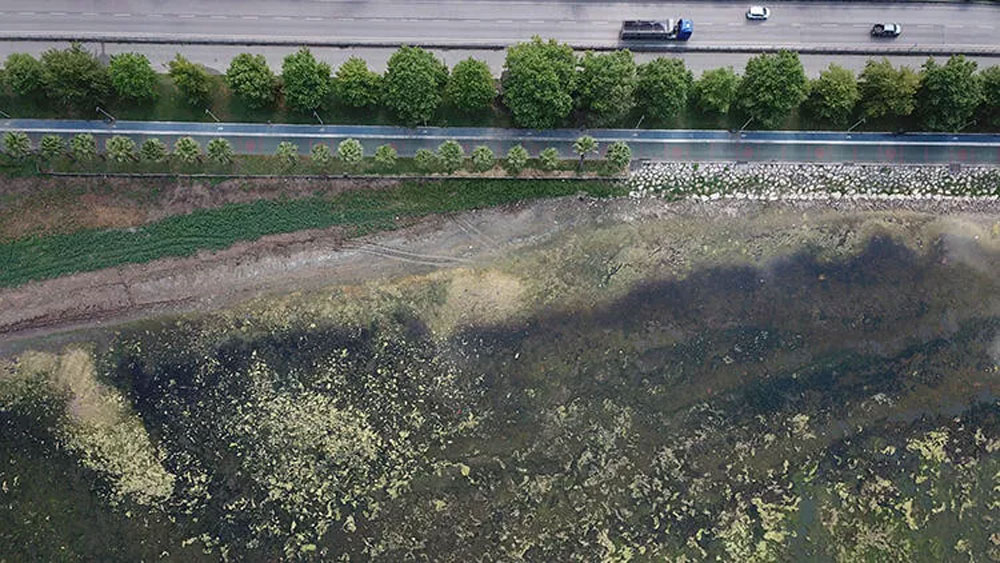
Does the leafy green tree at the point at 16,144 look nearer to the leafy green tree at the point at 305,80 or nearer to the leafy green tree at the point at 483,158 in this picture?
the leafy green tree at the point at 305,80

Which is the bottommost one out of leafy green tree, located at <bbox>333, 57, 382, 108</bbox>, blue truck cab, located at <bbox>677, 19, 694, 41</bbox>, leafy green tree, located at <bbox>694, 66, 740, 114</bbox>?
leafy green tree, located at <bbox>694, 66, 740, 114</bbox>

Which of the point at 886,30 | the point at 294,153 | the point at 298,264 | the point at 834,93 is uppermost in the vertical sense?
the point at 886,30

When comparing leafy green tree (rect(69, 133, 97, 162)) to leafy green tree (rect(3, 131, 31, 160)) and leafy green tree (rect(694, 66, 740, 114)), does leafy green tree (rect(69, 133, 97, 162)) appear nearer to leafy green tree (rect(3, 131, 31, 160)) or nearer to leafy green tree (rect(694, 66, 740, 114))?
leafy green tree (rect(3, 131, 31, 160))

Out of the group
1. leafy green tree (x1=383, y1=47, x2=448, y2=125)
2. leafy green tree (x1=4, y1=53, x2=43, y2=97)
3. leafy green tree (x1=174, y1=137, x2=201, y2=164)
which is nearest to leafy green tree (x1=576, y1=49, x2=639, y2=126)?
leafy green tree (x1=383, y1=47, x2=448, y2=125)

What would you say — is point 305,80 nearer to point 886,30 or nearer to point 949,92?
point 886,30

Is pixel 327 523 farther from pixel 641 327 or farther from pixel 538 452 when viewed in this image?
pixel 641 327

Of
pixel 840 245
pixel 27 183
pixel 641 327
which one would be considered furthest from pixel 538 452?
pixel 27 183

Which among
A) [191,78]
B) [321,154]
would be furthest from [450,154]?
[191,78]

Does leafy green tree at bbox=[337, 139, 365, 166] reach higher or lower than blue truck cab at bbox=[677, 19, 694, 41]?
lower
